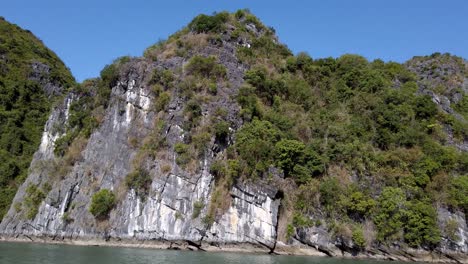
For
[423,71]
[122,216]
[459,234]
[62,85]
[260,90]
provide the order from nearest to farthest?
1. [459,234]
2. [122,216]
3. [260,90]
4. [423,71]
5. [62,85]

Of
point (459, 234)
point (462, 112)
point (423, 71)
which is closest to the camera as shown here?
point (459, 234)

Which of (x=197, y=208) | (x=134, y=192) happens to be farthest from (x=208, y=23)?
(x=197, y=208)

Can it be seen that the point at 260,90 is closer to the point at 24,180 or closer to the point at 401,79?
the point at 401,79

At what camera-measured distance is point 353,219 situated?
39.4m

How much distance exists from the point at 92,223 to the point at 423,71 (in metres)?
55.5

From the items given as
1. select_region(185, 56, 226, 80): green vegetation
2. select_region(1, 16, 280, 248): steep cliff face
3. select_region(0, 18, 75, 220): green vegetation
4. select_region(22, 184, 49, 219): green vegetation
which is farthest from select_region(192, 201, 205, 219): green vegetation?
select_region(0, 18, 75, 220): green vegetation

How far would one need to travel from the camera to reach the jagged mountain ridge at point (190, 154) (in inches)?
1516

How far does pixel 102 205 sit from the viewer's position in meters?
42.0

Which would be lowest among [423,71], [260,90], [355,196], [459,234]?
[459,234]

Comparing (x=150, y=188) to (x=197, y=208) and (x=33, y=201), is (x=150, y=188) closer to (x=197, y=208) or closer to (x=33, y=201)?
(x=197, y=208)

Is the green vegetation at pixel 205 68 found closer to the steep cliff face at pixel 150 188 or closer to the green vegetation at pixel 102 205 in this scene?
the steep cliff face at pixel 150 188

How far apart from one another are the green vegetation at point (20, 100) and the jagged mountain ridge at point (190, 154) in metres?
6.37

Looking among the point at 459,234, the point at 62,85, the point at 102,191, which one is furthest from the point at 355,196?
the point at 62,85

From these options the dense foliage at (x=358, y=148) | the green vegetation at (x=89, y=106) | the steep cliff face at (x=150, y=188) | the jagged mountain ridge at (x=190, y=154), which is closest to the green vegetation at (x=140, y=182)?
the jagged mountain ridge at (x=190, y=154)
